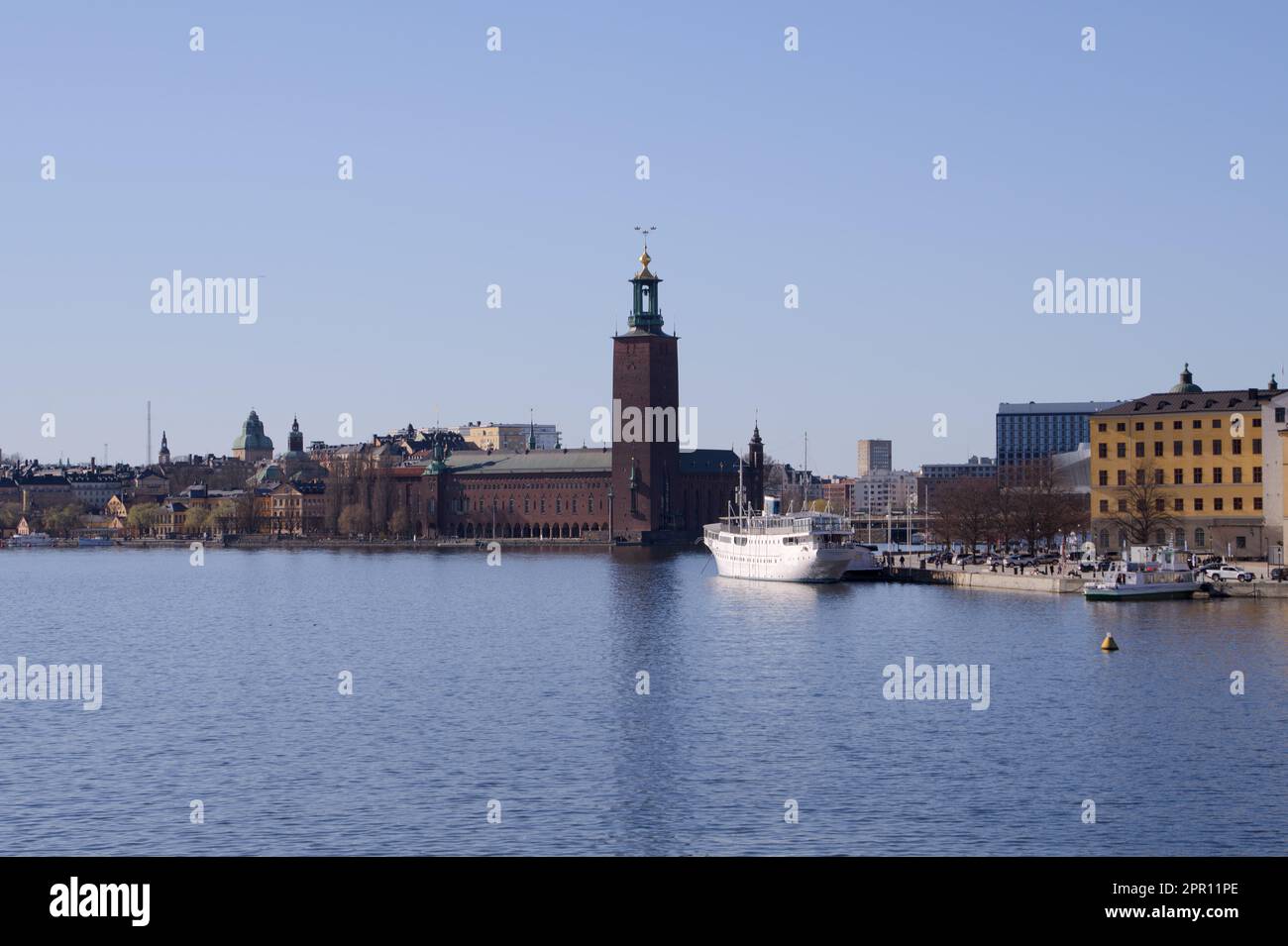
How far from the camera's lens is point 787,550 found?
75688mm

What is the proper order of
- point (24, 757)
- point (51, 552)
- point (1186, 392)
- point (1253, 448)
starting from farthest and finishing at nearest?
point (51, 552) < point (1186, 392) < point (1253, 448) < point (24, 757)

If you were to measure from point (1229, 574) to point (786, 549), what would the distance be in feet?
78.4

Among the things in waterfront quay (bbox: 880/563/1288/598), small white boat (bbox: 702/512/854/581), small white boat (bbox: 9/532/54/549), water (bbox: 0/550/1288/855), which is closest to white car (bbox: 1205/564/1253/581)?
waterfront quay (bbox: 880/563/1288/598)

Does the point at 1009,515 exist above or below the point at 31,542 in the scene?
above

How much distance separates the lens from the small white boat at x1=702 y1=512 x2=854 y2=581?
7331 cm

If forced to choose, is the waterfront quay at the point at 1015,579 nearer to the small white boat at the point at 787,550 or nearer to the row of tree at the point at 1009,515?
the small white boat at the point at 787,550

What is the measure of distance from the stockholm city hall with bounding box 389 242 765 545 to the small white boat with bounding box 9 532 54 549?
39.4 meters

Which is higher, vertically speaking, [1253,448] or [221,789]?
[1253,448]

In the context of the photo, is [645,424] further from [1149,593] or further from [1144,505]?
[1149,593]

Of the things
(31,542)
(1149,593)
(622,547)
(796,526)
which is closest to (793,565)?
(796,526)
